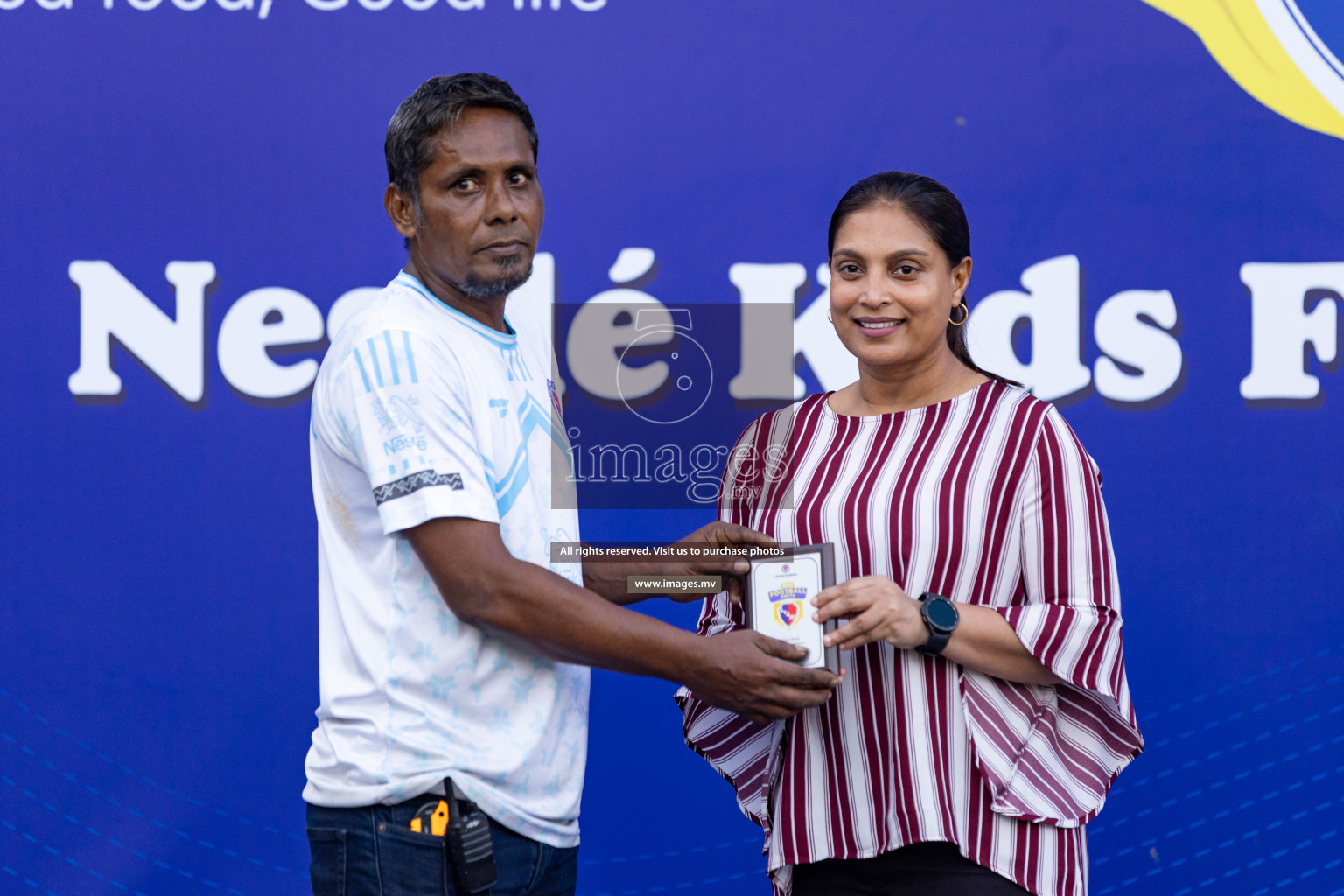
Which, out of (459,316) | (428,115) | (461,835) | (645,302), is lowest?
(461,835)

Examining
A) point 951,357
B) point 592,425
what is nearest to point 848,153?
point 951,357

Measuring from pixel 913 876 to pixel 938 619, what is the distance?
1.33ft

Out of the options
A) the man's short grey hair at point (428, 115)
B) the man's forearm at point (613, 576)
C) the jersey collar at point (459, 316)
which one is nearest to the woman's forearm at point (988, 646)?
the man's forearm at point (613, 576)

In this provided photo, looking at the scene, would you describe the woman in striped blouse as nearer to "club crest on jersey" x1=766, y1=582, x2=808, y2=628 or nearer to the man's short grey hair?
"club crest on jersey" x1=766, y1=582, x2=808, y2=628

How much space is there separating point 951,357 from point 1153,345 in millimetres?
1190

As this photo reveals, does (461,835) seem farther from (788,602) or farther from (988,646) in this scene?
(988,646)

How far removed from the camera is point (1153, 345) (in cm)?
293

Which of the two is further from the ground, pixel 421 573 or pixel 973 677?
pixel 421 573

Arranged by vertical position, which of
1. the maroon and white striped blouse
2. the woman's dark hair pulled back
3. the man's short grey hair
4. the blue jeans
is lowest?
the blue jeans

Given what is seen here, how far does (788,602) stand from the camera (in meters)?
1.79

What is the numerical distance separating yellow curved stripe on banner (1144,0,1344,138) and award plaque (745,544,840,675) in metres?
2.00

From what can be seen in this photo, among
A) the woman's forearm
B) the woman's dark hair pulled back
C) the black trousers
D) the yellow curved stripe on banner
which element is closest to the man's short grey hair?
the woman's dark hair pulled back

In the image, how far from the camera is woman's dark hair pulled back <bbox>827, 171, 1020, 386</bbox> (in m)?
1.92

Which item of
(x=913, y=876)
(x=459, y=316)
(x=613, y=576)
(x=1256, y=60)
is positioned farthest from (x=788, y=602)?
(x=1256, y=60)
